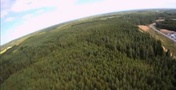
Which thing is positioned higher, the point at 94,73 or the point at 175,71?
the point at 94,73

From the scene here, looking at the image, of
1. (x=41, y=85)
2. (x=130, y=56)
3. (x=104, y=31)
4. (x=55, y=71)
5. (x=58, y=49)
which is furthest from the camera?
(x=104, y=31)

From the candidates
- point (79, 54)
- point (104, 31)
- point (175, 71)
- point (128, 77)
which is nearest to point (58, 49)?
point (79, 54)

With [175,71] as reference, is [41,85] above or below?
above

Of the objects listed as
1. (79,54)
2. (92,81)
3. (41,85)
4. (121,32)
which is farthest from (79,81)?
(121,32)

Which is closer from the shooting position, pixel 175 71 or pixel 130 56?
pixel 175 71

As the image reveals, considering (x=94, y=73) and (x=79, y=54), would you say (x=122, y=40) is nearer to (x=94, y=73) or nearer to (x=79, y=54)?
(x=79, y=54)

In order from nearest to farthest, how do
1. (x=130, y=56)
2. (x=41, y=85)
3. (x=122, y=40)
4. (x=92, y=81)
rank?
(x=92, y=81), (x=41, y=85), (x=130, y=56), (x=122, y=40)

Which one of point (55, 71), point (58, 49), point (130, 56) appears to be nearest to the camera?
point (55, 71)

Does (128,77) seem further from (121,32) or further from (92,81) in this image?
(121,32)

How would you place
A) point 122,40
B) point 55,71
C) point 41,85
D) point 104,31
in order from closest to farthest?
point 41,85 → point 55,71 → point 122,40 → point 104,31
